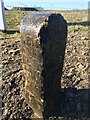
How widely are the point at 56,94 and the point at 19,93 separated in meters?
0.80

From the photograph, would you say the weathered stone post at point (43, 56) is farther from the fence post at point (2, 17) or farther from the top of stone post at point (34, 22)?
the fence post at point (2, 17)

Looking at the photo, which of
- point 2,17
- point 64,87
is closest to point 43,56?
point 64,87

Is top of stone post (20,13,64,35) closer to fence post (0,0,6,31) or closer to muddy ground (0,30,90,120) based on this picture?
muddy ground (0,30,90,120)

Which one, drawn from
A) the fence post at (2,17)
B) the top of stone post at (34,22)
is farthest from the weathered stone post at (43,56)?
the fence post at (2,17)

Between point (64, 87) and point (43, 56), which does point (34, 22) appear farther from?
point (64, 87)

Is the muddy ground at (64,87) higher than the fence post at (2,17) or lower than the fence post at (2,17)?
lower

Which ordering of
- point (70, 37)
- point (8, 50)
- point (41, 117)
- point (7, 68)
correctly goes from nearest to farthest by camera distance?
point (41, 117) < point (7, 68) < point (8, 50) < point (70, 37)

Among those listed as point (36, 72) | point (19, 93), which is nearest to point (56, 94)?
point (36, 72)

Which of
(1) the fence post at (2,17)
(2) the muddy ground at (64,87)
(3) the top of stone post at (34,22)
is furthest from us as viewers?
(1) the fence post at (2,17)

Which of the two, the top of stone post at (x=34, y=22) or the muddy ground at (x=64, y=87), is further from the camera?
the muddy ground at (x=64, y=87)

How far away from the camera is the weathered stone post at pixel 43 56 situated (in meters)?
3.29

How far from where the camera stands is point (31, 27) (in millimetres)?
3332

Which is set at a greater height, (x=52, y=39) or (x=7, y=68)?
(x=52, y=39)

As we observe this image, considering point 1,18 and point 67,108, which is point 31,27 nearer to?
point 67,108
